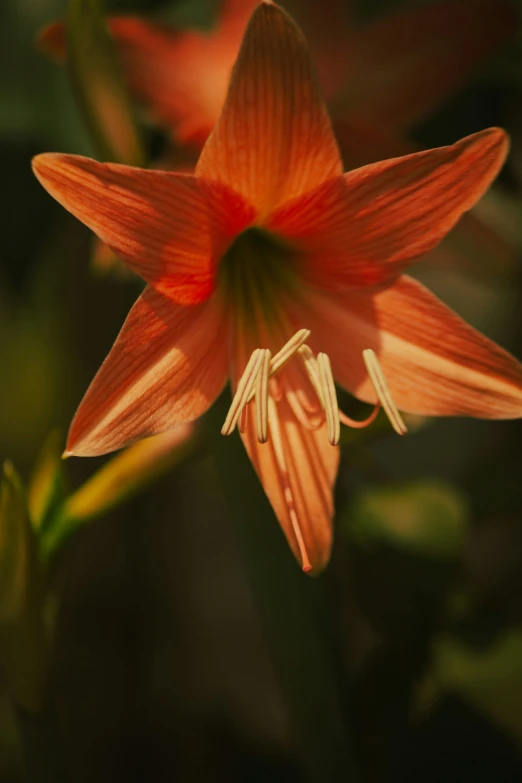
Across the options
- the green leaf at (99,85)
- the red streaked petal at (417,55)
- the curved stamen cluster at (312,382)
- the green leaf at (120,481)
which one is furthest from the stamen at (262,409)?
the red streaked petal at (417,55)

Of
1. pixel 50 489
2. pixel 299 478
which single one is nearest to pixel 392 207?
pixel 299 478

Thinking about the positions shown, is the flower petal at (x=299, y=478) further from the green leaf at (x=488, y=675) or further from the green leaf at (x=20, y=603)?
the green leaf at (x=488, y=675)

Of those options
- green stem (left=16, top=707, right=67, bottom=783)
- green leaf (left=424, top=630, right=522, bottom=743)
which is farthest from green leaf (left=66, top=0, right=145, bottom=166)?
green leaf (left=424, top=630, right=522, bottom=743)

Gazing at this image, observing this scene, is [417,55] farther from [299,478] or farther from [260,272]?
[299,478]

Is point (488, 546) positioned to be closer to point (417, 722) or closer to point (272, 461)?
point (417, 722)

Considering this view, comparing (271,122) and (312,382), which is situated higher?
(271,122)

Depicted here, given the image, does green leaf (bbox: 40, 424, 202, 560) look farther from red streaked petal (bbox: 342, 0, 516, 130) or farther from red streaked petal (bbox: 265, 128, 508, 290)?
red streaked petal (bbox: 342, 0, 516, 130)
